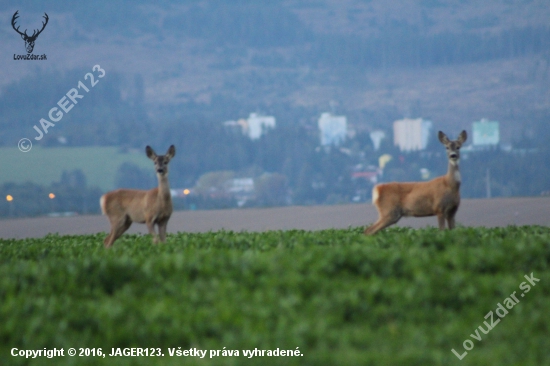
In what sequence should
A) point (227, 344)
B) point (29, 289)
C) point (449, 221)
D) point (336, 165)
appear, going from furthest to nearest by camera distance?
point (336, 165) < point (449, 221) < point (29, 289) < point (227, 344)

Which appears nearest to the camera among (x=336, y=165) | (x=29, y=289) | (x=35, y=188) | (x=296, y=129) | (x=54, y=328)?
(x=54, y=328)

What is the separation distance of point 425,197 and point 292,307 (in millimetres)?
6849

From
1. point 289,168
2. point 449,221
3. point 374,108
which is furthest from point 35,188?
point 449,221

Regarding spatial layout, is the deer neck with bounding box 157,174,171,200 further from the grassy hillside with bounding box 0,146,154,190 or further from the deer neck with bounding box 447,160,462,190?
the grassy hillside with bounding box 0,146,154,190

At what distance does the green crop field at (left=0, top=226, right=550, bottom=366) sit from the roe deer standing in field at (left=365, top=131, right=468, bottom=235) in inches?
159

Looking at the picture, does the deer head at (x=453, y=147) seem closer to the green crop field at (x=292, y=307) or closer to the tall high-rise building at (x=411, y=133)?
the green crop field at (x=292, y=307)

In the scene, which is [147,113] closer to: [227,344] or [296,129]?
[296,129]

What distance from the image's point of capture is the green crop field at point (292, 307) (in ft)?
24.6

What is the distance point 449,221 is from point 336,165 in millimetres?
46390

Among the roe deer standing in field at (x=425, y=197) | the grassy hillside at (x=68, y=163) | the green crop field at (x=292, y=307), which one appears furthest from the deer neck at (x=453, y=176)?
the grassy hillside at (x=68, y=163)

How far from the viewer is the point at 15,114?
6225 centimetres

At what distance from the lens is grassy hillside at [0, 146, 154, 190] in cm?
5322

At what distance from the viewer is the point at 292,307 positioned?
826cm

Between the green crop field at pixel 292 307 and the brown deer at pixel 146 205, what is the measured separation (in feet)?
12.8
